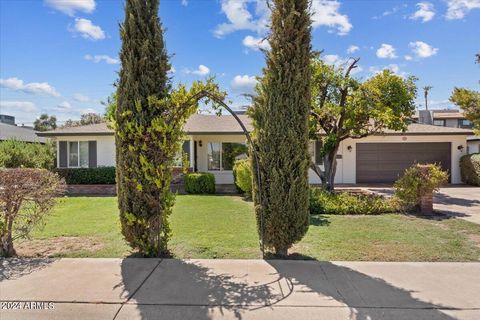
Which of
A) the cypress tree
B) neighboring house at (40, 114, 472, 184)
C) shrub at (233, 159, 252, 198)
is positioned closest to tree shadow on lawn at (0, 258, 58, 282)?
the cypress tree

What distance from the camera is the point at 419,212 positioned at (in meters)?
9.20

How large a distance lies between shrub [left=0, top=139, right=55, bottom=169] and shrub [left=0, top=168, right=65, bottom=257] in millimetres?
11681

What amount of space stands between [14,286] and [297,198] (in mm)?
4053

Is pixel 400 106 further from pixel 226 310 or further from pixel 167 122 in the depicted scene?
pixel 226 310

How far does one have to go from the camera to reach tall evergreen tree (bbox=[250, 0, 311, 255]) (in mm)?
4879

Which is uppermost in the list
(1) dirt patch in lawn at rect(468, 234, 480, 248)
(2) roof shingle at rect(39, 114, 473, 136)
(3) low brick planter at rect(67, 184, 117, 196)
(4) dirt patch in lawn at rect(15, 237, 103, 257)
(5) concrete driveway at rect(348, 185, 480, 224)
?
(2) roof shingle at rect(39, 114, 473, 136)

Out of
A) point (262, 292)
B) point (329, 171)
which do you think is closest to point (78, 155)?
point (329, 171)

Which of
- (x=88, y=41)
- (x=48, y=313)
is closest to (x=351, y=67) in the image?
(x=88, y=41)

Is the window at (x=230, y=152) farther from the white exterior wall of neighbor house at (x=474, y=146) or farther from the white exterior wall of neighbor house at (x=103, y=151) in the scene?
the white exterior wall of neighbor house at (x=474, y=146)

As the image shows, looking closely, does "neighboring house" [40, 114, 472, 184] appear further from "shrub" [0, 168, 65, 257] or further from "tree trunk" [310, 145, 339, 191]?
"shrub" [0, 168, 65, 257]

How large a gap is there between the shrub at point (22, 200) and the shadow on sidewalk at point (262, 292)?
2144 millimetres

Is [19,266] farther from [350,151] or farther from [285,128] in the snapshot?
[350,151]

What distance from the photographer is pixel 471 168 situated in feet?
53.7

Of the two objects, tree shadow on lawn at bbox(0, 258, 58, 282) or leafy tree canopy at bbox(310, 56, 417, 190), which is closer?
tree shadow on lawn at bbox(0, 258, 58, 282)
